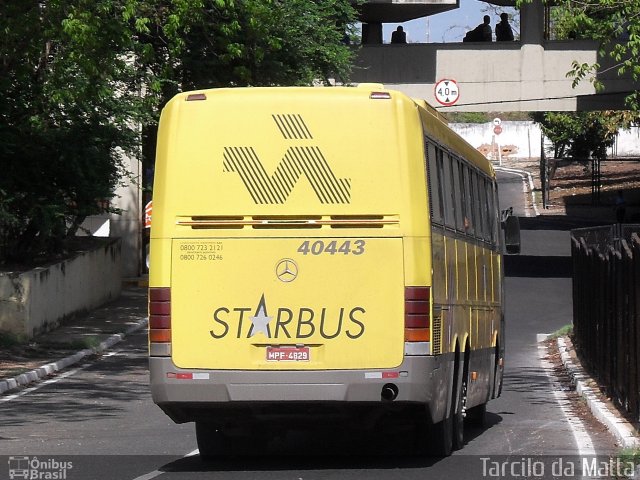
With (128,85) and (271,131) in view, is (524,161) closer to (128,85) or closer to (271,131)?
(128,85)

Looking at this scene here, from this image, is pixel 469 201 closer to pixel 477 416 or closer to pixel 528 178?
pixel 477 416

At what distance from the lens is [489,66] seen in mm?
40531

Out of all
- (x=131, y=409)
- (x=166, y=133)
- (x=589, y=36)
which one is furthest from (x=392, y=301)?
(x=589, y=36)

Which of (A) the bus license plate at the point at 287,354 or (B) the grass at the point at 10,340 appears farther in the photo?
(B) the grass at the point at 10,340

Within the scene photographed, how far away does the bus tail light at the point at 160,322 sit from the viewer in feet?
37.4

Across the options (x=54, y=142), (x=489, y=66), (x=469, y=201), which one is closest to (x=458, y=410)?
(x=469, y=201)

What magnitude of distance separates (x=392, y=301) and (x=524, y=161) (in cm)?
8875

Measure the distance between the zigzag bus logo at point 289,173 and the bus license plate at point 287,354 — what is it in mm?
1243

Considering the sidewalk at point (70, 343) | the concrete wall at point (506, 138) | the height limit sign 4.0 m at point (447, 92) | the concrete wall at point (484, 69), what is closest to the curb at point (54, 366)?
the sidewalk at point (70, 343)

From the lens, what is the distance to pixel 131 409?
17.5 meters

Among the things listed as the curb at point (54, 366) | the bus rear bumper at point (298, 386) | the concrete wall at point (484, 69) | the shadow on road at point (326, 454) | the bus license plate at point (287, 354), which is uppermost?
the concrete wall at point (484, 69)

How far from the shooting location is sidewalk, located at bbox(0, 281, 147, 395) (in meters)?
21.1

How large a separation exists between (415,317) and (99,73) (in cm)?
1333

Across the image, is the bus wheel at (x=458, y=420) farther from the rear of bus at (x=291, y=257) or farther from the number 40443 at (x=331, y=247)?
the number 40443 at (x=331, y=247)
